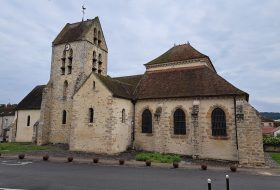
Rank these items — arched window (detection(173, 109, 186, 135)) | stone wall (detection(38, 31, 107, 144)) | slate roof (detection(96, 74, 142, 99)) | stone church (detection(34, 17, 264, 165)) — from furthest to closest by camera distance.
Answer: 1. stone wall (detection(38, 31, 107, 144))
2. slate roof (detection(96, 74, 142, 99))
3. arched window (detection(173, 109, 186, 135))
4. stone church (detection(34, 17, 264, 165))

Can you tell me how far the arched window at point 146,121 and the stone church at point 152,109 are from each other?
0.14 feet

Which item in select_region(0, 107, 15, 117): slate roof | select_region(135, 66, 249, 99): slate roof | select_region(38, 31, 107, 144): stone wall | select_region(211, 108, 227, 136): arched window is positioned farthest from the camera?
select_region(0, 107, 15, 117): slate roof

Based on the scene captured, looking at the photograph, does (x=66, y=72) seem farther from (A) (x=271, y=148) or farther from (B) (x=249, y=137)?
(A) (x=271, y=148)

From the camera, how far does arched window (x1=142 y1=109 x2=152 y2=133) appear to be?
24781mm

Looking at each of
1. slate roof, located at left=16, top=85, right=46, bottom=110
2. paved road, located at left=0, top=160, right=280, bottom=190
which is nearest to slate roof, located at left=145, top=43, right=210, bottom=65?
paved road, located at left=0, top=160, right=280, bottom=190

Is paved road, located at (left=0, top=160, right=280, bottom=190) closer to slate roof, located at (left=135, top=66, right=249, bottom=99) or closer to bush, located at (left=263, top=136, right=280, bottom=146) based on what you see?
slate roof, located at (left=135, top=66, right=249, bottom=99)

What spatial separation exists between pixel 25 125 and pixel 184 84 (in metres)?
25.6

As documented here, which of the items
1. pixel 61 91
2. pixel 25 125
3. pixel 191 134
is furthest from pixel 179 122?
pixel 25 125

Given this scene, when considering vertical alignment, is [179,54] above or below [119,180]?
above

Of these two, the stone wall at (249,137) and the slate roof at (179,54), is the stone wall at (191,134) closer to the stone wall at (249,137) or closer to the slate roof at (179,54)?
the stone wall at (249,137)

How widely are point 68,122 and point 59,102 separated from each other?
3131 mm

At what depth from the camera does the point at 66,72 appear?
100 feet

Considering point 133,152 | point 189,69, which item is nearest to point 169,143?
point 133,152

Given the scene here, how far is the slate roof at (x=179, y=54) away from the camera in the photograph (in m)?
26.2
